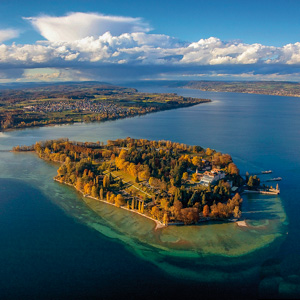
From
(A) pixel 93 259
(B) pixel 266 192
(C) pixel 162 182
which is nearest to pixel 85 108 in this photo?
(C) pixel 162 182

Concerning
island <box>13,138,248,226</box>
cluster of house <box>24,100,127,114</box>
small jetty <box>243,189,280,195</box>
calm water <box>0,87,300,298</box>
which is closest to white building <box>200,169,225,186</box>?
island <box>13,138,248,226</box>

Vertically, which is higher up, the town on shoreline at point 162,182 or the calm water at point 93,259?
the town on shoreline at point 162,182

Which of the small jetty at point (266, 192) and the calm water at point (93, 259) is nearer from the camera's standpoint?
the calm water at point (93, 259)

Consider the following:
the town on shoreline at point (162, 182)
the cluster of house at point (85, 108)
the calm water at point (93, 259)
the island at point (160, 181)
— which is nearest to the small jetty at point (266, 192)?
the town on shoreline at point (162, 182)

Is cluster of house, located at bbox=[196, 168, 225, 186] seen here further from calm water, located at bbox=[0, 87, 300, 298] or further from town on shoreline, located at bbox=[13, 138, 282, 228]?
calm water, located at bbox=[0, 87, 300, 298]

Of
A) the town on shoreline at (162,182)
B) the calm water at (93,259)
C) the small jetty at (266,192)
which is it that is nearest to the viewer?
the calm water at (93,259)

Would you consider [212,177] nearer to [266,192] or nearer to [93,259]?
[266,192]

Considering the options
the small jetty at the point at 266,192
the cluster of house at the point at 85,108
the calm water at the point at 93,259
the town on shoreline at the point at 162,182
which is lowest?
the calm water at the point at 93,259

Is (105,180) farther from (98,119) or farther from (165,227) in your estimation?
(98,119)

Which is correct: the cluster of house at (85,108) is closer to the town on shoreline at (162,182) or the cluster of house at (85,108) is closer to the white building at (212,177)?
the town on shoreline at (162,182)
